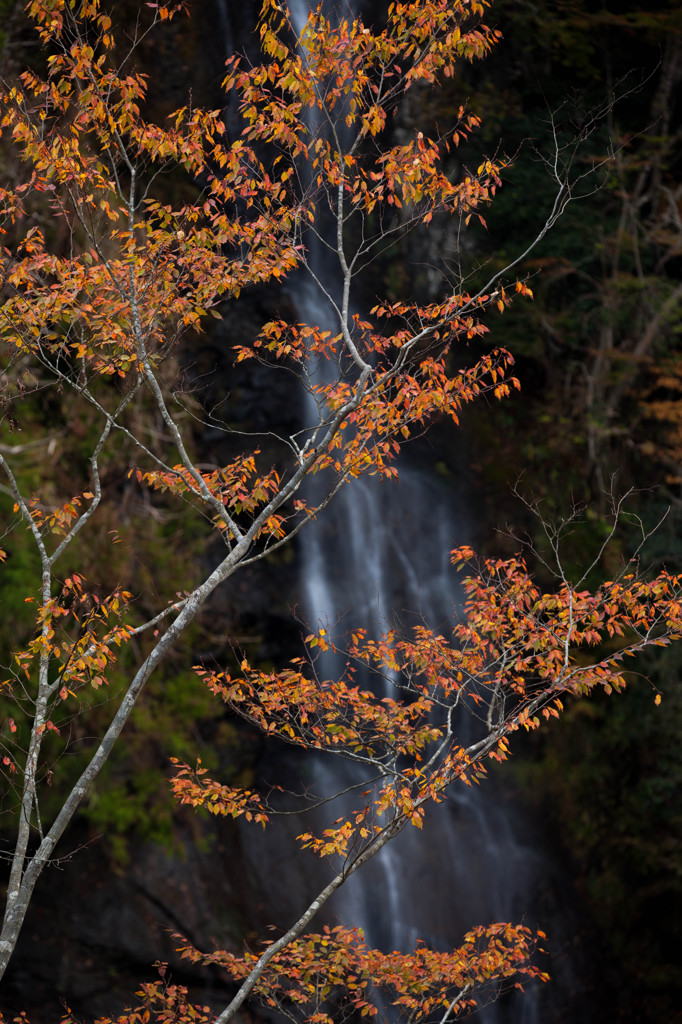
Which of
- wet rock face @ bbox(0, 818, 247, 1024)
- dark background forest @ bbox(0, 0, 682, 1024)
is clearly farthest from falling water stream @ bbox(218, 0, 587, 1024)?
wet rock face @ bbox(0, 818, 247, 1024)

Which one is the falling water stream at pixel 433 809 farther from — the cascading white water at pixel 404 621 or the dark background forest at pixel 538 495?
the dark background forest at pixel 538 495

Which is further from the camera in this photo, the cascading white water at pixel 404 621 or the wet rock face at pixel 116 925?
the cascading white water at pixel 404 621

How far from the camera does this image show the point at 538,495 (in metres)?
13.4

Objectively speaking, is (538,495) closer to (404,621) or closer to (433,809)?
(404,621)

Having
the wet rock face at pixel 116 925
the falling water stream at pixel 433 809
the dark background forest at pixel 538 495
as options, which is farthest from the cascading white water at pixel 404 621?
the wet rock face at pixel 116 925

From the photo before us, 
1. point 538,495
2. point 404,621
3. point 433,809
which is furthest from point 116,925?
point 538,495

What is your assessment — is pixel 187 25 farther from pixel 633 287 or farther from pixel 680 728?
pixel 680 728

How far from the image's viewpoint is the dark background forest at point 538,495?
30.8 ft

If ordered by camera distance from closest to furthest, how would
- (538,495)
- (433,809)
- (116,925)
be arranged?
(116,925) → (433,809) → (538,495)

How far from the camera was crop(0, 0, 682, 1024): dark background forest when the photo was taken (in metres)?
9.40

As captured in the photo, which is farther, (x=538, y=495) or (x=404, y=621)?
(x=538, y=495)

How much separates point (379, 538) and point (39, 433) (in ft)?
15.7

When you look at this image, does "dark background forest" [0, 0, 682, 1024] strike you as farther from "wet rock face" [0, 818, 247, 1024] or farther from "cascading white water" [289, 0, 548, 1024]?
"cascading white water" [289, 0, 548, 1024]

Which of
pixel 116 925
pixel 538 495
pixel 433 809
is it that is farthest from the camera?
pixel 538 495
